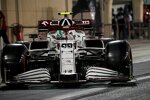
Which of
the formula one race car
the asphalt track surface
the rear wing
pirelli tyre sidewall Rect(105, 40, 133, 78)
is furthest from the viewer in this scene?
the rear wing

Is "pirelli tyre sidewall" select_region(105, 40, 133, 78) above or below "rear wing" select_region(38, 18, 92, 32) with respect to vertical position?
below

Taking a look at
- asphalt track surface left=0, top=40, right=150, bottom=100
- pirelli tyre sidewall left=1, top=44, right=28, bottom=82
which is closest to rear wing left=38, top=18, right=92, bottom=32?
pirelli tyre sidewall left=1, top=44, right=28, bottom=82

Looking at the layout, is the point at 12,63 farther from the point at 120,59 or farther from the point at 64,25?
the point at 120,59

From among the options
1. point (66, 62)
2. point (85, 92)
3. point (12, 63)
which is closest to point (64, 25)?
point (66, 62)

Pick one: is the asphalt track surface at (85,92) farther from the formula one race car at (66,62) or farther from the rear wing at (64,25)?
the rear wing at (64,25)

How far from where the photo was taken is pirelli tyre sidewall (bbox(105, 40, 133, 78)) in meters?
12.2

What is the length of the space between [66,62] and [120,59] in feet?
3.74

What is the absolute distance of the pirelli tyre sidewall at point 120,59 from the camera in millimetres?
12172

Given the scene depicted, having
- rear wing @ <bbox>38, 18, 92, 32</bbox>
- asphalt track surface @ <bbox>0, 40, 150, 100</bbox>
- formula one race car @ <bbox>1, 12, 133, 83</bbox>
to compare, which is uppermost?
rear wing @ <bbox>38, 18, 92, 32</bbox>

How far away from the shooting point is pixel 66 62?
39.4 ft

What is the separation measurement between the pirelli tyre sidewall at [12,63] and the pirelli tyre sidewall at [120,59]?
1.77 metres

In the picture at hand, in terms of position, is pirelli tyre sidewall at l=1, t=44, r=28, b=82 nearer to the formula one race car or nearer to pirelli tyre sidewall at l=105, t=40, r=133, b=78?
the formula one race car

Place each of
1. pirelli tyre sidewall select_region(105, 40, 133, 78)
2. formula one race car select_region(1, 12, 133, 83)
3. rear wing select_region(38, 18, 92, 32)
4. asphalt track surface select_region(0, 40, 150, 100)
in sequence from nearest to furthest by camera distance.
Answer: asphalt track surface select_region(0, 40, 150, 100) < formula one race car select_region(1, 12, 133, 83) < pirelli tyre sidewall select_region(105, 40, 133, 78) < rear wing select_region(38, 18, 92, 32)

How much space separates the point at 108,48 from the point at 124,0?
26813 millimetres
